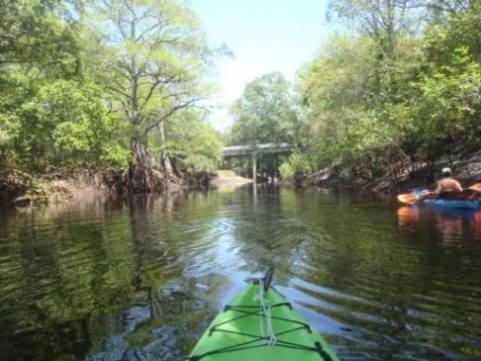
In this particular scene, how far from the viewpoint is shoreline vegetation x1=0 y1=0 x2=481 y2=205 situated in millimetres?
21484

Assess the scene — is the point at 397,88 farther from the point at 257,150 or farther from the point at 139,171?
the point at 257,150

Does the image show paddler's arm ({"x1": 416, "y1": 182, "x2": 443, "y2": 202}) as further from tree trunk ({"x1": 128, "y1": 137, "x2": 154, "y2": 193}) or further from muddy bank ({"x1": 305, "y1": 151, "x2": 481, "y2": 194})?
tree trunk ({"x1": 128, "y1": 137, "x2": 154, "y2": 193})

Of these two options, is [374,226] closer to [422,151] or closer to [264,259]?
[264,259]

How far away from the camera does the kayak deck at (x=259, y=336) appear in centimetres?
439

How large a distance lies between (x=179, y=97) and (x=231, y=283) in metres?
30.4

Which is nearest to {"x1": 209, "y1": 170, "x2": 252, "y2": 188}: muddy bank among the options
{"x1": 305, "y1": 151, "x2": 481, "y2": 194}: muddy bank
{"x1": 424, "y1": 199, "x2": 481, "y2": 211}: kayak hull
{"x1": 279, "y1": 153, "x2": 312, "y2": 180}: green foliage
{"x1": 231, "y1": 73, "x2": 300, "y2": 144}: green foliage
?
{"x1": 231, "y1": 73, "x2": 300, "y2": 144}: green foliage

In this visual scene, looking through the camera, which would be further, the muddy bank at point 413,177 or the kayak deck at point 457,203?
the muddy bank at point 413,177

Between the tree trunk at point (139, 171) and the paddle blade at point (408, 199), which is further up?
the tree trunk at point (139, 171)

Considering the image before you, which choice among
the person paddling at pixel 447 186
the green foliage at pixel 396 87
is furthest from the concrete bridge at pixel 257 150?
the person paddling at pixel 447 186

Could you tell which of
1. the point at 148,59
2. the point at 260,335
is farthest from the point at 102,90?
the point at 260,335

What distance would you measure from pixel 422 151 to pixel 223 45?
1485 centimetres

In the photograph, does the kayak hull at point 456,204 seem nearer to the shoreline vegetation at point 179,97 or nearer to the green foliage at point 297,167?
the shoreline vegetation at point 179,97

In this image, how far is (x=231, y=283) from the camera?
8.62m

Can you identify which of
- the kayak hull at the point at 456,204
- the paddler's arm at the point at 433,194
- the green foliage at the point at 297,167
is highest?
the green foliage at the point at 297,167
